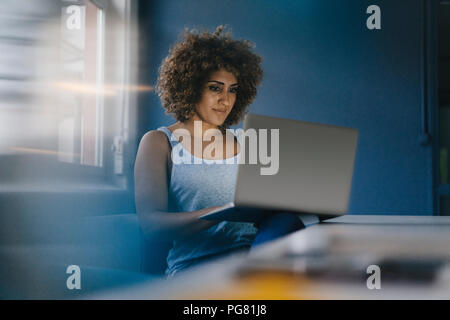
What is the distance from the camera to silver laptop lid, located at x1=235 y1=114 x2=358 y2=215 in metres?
0.55

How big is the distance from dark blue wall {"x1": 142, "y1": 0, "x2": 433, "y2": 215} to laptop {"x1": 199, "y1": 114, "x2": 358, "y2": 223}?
1119 mm

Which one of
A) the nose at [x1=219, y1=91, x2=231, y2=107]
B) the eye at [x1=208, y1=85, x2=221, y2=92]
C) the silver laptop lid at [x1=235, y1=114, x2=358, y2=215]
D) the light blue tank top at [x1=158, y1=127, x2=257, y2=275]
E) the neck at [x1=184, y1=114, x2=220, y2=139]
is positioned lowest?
the light blue tank top at [x1=158, y1=127, x2=257, y2=275]

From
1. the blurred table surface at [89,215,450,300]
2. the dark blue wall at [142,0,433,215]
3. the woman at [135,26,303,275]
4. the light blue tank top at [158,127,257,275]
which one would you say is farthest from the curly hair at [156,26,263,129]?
the blurred table surface at [89,215,450,300]

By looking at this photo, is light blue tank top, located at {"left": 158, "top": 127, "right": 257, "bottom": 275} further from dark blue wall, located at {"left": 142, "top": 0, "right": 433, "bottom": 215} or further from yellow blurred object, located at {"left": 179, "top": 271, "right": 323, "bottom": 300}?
dark blue wall, located at {"left": 142, "top": 0, "right": 433, "bottom": 215}

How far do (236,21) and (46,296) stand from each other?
4.96 feet

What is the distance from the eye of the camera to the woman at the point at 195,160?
0.84 metres

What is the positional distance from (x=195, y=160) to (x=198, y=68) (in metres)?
0.34

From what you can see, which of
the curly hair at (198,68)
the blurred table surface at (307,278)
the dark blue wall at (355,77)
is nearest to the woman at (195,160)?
the curly hair at (198,68)

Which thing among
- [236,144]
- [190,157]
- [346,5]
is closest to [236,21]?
[346,5]

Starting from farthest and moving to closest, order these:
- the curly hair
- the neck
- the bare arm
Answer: the curly hair, the neck, the bare arm

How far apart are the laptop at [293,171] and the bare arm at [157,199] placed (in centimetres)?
23

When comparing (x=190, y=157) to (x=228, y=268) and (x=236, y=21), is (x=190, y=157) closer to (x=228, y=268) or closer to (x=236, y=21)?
(x=228, y=268)

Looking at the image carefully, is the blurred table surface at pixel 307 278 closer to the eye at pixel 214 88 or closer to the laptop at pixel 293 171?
the laptop at pixel 293 171

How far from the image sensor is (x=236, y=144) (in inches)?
43.6
